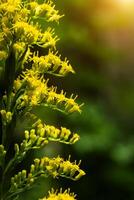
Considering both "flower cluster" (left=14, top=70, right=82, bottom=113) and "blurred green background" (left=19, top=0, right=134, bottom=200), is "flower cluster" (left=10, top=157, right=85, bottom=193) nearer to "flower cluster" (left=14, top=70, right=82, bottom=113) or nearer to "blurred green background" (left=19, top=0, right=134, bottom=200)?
"flower cluster" (left=14, top=70, right=82, bottom=113)

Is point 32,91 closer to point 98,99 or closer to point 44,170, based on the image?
point 44,170

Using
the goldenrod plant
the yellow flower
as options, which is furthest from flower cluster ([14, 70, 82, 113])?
the yellow flower

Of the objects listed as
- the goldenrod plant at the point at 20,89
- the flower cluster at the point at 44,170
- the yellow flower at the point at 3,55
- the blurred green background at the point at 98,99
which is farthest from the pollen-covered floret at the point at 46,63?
the blurred green background at the point at 98,99

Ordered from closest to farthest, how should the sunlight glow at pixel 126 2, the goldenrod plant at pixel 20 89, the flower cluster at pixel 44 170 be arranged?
the goldenrod plant at pixel 20 89
the flower cluster at pixel 44 170
the sunlight glow at pixel 126 2

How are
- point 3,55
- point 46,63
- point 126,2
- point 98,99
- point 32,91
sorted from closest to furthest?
1. point 3,55
2. point 32,91
3. point 46,63
4. point 98,99
5. point 126,2

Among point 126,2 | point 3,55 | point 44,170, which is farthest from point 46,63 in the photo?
point 126,2

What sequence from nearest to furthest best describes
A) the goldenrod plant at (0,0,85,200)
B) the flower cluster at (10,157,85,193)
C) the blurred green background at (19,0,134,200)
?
the goldenrod plant at (0,0,85,200), the flower cluster at (10,157,85,193), the blurred green background at (19,0,134,200)

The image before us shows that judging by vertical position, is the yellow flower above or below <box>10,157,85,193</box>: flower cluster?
above

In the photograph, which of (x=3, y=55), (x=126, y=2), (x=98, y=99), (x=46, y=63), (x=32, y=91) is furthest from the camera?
(x=126, y=2)

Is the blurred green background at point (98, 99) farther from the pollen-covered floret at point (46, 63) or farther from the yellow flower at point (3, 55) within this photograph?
the yellow flower at point (3, 55)
